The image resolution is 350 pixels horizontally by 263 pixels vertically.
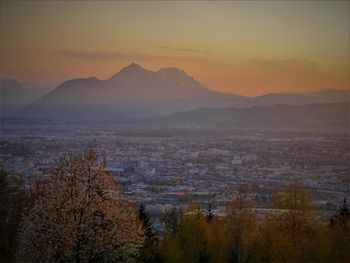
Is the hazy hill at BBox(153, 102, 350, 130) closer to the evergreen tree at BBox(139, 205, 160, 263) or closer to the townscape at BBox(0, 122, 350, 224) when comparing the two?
the townscape at BBox(0, 122, 350, 224)

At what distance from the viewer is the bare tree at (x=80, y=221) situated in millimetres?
14383

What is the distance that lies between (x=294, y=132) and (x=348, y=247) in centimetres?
7700

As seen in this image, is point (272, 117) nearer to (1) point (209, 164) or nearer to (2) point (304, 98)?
(2) point (304, 98)

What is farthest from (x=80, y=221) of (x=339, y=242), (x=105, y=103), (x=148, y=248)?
(x=105, y=103)

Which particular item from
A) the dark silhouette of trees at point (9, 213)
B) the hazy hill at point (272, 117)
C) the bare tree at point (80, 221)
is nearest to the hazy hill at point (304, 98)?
the hazy hill at point (272, 117)

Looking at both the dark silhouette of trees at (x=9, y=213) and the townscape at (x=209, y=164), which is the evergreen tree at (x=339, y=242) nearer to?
the townscape at (x=209, y=164)

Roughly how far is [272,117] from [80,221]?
108315 mm

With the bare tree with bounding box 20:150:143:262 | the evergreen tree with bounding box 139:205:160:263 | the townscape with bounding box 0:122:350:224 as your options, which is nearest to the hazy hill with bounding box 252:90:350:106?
the townscape with bounding box 0:122:350:224

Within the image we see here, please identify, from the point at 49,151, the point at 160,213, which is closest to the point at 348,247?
the point at 160,213

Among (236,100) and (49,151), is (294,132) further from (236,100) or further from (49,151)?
(236,100)

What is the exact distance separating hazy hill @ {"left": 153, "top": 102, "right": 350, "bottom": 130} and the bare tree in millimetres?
85616

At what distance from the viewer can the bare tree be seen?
14.4 metres

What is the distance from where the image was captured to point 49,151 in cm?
5131

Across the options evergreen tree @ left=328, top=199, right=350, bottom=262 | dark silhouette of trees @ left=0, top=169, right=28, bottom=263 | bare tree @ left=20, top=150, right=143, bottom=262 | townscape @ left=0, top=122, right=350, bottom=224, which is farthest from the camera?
townscape @ left=0, top=122, right=350, bottom=224
